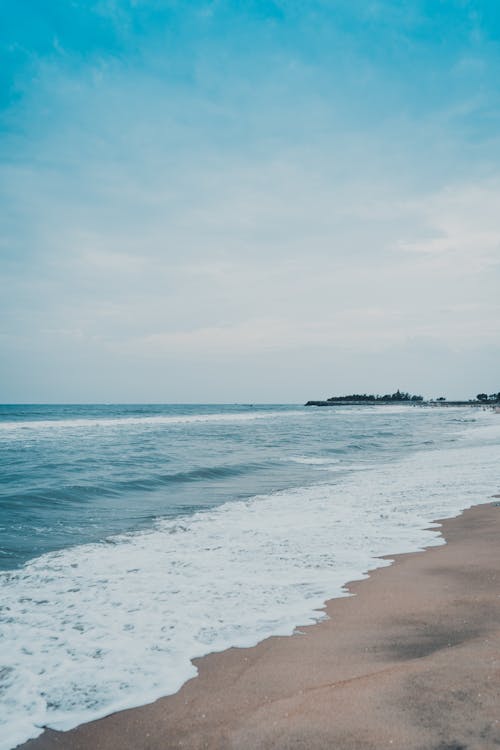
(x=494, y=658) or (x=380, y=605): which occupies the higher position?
(x=494, y=658)

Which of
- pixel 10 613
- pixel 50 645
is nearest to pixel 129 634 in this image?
pixel 50 645

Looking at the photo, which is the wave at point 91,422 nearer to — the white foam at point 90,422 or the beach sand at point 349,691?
the white foam at point 90,422

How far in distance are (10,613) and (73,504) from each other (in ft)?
18.7

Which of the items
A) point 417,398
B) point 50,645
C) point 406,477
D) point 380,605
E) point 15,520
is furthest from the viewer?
point 417,398

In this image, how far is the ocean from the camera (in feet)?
11.5

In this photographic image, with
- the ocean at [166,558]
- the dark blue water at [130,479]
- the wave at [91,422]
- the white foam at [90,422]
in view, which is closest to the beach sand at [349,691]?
the ocean at [166,558]

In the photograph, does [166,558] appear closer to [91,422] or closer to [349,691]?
[349,691]

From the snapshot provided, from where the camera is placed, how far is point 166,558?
20.3 feet

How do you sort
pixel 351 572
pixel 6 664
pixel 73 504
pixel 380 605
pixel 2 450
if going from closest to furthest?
pixel 6 664, pixel 380 605, pixel 351 572, pixel 73 504, pixel 2 450

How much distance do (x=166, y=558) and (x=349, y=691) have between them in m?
3.80

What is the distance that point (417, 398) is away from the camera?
478 ft

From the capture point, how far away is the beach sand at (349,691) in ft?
7.98

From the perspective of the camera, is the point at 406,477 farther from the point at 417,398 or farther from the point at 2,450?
the point at 417,398

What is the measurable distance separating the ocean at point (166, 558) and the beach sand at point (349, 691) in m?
0.23
